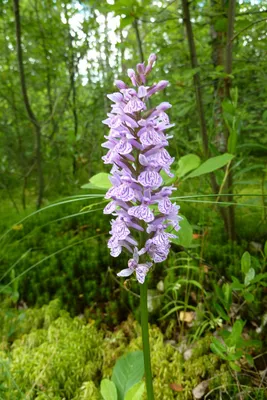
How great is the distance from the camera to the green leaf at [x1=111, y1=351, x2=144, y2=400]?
121 cm

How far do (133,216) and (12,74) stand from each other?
4014 mm

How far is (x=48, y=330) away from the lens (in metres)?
2.13

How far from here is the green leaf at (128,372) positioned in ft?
3.96

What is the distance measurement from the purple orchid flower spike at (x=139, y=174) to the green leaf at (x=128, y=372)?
416mm

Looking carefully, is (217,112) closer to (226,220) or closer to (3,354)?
(226,220)

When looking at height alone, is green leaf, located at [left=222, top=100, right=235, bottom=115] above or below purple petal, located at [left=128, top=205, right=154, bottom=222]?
above

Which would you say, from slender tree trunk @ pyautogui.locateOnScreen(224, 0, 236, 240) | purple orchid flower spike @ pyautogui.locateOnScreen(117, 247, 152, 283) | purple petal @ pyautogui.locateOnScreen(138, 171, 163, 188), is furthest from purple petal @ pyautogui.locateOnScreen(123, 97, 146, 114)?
slender tree trunk @ pyautogui.locateOnScreen(224, 0, 236, 240)

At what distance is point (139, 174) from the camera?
1009 millimetres

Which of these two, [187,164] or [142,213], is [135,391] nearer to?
[142,213]

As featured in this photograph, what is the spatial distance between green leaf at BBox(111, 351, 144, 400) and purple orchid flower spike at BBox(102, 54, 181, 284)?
416mm

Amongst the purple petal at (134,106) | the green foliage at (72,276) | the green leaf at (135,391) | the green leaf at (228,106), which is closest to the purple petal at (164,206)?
the purple petal at (134,106)

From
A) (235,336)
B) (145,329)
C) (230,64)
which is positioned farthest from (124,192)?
(230,64)

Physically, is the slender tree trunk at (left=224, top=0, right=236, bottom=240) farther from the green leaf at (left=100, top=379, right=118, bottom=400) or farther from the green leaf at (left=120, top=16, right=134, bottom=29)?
the green leaf at (left=100, top=379, right=118, bottom=400)

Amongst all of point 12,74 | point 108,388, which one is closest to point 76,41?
point 12,74
